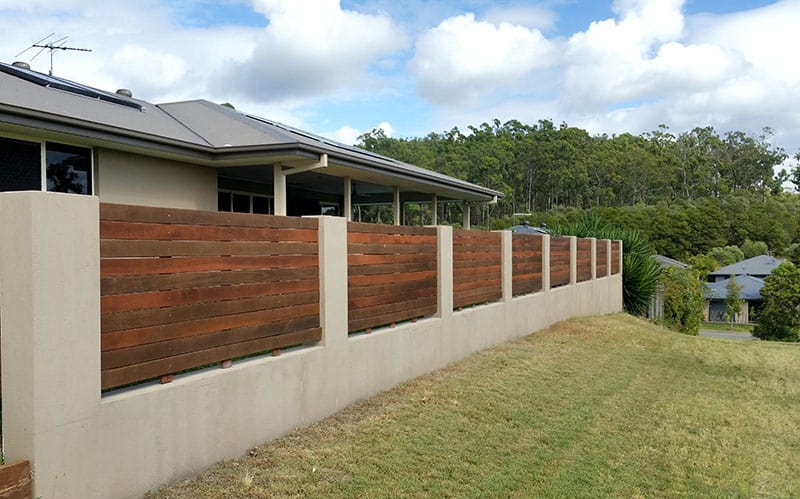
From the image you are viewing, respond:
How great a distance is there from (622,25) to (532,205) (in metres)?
56.3

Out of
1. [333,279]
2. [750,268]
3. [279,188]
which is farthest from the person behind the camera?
[750,268]

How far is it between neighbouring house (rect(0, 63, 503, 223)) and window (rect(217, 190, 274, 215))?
0.02 metres

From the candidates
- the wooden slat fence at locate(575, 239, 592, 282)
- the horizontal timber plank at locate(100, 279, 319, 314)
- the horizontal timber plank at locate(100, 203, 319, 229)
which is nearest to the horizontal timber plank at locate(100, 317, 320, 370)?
the horizontal timber plank at locate(100, 279, 319, 314)

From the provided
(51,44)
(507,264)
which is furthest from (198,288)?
(51,44)

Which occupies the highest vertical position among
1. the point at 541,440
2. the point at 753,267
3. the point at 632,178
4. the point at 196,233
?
the point at 632,178

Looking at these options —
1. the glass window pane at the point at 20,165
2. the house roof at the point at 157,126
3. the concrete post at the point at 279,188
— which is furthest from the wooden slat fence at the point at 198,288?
the concrete post at the point at 279,188

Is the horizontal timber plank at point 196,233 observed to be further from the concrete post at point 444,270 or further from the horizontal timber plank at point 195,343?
the concrete post at point 444,270

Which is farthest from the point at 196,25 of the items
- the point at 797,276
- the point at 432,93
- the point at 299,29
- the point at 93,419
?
the point at 797,276

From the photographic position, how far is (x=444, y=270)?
27.1ft

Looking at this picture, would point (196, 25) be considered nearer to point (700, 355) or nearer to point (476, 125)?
point (700, 355)

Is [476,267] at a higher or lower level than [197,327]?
higher

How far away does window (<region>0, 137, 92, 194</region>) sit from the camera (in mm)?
8547

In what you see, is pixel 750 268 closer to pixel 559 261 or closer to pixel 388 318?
pixel 559 261

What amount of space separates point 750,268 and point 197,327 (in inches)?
2629
